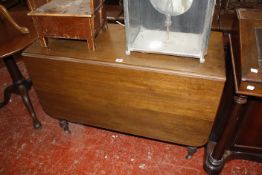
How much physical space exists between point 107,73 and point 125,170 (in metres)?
0.68

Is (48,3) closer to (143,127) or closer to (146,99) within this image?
(146,99)

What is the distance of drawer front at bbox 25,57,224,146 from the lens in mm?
1152

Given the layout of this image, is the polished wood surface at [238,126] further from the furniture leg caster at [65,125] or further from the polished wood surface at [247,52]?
the furniture leg caster at [65,125]

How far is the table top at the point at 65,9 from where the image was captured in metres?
1.19

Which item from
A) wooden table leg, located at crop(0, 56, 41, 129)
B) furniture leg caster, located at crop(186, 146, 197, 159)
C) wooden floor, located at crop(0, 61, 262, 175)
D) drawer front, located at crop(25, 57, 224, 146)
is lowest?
wooden floor, located at crop(0, 61, 262, 175)

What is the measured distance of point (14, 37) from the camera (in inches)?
63.0

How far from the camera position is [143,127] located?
1414 mm

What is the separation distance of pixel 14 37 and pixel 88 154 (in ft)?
3.06

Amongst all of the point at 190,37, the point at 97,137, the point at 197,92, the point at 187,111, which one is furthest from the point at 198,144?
the point at 97,137

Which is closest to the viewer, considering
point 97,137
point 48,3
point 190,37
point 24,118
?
point 190,37

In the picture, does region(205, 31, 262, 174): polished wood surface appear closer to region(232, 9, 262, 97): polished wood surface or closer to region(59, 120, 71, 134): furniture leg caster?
region(232, 9, 262, 97): polished wood surface

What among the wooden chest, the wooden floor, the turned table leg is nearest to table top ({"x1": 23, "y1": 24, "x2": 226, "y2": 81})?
the wooden chest

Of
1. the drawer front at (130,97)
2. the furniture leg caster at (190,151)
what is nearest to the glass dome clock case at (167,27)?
the drawer front at (130,97)

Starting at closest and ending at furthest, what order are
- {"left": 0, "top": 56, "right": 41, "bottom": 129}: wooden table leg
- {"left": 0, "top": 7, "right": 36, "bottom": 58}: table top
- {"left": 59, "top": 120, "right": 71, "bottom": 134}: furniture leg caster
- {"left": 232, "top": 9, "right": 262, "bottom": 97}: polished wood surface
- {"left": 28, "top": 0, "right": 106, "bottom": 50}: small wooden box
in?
1. {"left": 232, "top": 9, "right": 262, "bottom": 97}: polished wood surface
2. {"left": 28, "top": 0, "right": 106, "bottom": 50}: small wooden box
3. {"left": 0, "top": 7, "right": 36, "bottom": 58}: table top
4. {"left": 59, "top": 120, "right": 71, "bottom": 134}: furniture leg caster
5. {"left": 0, "top": 56, "right": 41, "bottom": 129}: wooden table leg
